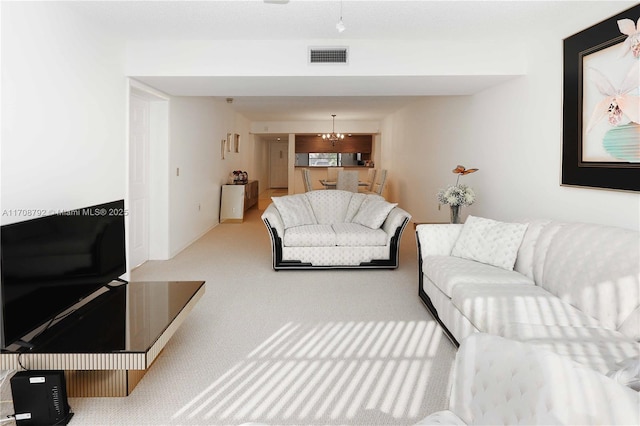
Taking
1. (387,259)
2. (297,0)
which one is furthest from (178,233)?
(297,0)

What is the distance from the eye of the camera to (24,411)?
6.56ft

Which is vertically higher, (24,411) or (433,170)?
(433,170)

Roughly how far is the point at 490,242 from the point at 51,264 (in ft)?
10.2

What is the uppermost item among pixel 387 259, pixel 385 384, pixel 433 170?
pixel 433 170

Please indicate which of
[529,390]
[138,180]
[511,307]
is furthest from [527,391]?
[138,180]

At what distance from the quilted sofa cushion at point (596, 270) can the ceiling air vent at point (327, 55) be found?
244cm

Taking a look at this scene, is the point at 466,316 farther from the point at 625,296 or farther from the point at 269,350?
the point at 269,350

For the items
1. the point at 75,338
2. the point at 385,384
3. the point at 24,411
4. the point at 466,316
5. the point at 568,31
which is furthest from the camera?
the point at 568,31

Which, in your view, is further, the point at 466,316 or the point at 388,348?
the point at 388,348

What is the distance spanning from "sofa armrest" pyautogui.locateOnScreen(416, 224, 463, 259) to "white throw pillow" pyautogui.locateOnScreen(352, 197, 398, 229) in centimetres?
138

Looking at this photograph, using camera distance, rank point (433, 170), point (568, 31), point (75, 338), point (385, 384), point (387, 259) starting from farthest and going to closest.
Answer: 1. point (433, 170)
2. point (387, 259)
3. point (568, 31)
4. point (385, 384)
5. point (75, 338)

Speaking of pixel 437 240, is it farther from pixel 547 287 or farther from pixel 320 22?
pixel 320 22

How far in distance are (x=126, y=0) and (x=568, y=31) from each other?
347 cm

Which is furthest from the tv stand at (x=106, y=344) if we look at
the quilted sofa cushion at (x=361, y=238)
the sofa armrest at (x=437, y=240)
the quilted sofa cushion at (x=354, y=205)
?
the quilted sofa cushion at (x=354, y=205)
